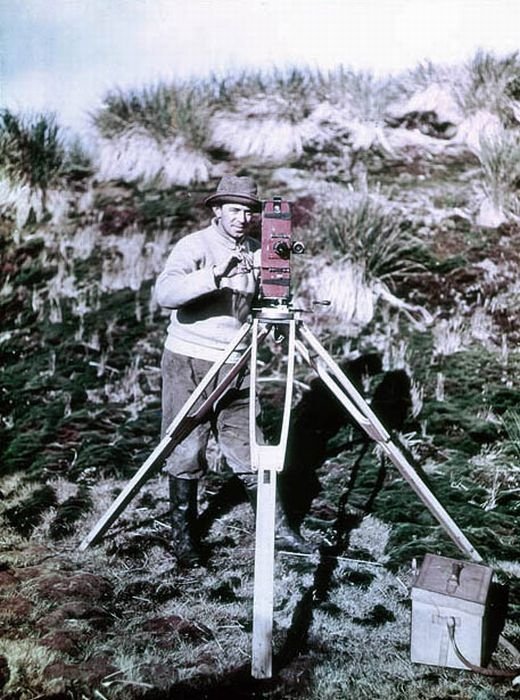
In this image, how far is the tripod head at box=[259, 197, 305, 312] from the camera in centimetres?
347

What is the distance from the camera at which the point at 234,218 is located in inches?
157

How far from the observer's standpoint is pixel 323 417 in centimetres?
609

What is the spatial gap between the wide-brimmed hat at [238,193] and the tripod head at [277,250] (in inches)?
17.1

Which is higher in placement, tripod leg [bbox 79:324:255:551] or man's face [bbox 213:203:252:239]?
man's face [bbox 213:203:252:239]

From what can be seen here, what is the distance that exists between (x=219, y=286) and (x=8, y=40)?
388cm

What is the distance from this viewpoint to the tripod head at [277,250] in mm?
3475

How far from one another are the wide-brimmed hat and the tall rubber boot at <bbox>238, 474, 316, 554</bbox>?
169cm

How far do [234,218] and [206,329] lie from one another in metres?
0.68

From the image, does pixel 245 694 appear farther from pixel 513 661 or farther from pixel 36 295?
pixel 36 295

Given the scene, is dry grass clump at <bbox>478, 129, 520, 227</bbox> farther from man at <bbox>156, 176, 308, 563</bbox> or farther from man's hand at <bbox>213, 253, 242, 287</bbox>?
man's hand at <bbox>213, 253, 242, 287</bbox>

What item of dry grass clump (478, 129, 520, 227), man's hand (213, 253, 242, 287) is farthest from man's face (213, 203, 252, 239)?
dry grass clump (478, 129, 520, 227)

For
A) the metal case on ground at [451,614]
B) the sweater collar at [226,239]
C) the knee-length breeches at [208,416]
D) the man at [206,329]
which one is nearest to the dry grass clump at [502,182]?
the man at [206,329]

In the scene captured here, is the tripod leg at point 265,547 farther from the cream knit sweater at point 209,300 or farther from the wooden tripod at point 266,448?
the cream knit sweater at point 209,300

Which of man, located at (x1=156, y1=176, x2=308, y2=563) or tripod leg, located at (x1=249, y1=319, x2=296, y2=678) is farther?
man, located at (x1=156, y1=176, x2=308, y2=563)
